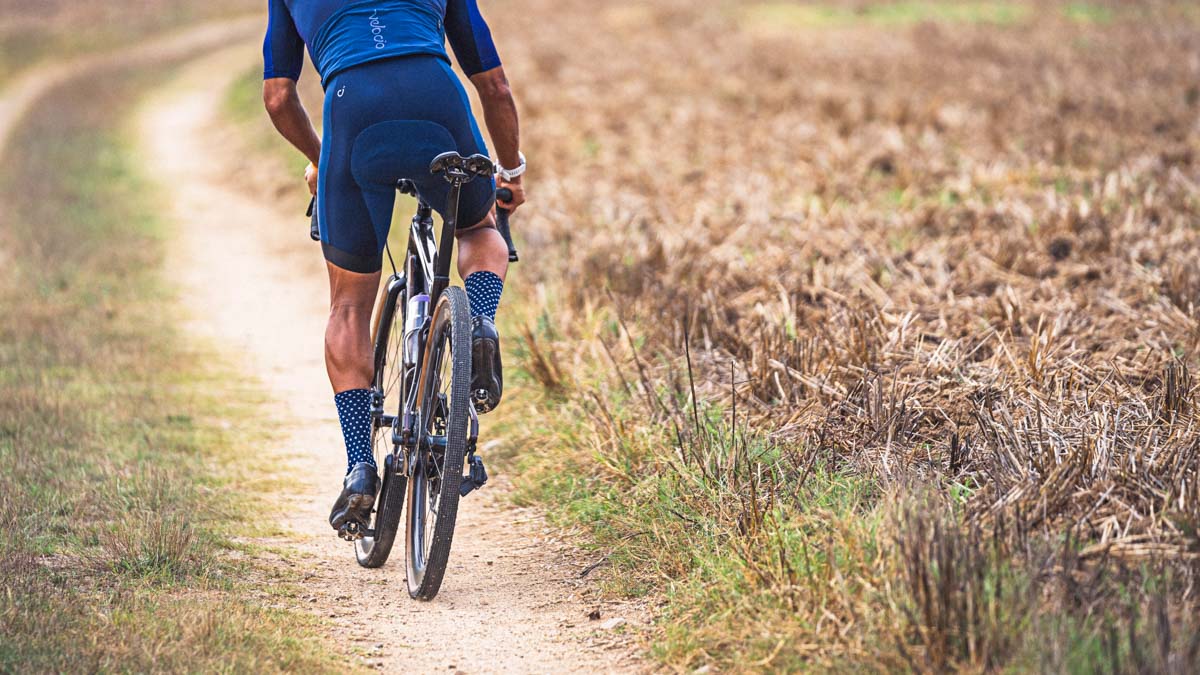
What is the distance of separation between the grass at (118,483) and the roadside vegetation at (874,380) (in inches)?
52.1

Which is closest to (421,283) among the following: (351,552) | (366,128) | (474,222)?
(474,222)

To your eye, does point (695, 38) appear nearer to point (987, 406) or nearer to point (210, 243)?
point (210, 243)

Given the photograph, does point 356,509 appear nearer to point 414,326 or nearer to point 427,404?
point 427,404

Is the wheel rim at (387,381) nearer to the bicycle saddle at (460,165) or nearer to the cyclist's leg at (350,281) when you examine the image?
the cyclist's leg at (350,281)

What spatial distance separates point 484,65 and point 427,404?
1.21 meters

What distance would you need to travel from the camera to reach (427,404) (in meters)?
4.01

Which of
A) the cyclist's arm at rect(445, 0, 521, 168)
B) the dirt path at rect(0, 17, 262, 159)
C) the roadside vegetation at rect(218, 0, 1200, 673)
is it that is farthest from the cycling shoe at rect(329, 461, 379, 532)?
the dirt path at rect(0, 17, 262, 159)

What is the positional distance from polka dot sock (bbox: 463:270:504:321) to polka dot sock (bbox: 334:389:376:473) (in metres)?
A: 0.55

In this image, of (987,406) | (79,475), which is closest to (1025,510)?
(987,406)

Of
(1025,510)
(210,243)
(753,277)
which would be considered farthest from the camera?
(210,243)

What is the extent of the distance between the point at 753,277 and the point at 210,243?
265 inches

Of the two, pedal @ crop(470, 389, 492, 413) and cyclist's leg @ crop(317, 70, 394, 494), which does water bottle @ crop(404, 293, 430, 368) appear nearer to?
cyclist's leg @ crop(317, 70, 394, 494)

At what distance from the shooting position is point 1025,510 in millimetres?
3518

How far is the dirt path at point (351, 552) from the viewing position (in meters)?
3.82
